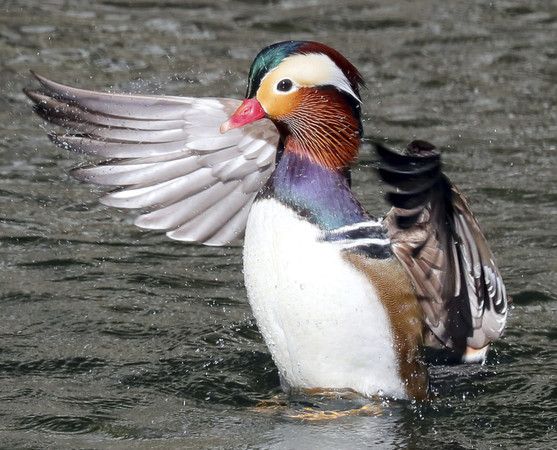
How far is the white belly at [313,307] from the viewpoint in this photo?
14.1ft

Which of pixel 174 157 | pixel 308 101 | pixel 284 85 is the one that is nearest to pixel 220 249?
pixel 174 157

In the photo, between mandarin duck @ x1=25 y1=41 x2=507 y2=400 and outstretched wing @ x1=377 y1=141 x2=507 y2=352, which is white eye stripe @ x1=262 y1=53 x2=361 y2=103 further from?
outstretched wing @ x1=377 y1=141 x2=507 y2=352

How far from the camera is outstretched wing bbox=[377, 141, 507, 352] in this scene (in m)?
3.99

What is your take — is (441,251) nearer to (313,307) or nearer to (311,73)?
(313,307)

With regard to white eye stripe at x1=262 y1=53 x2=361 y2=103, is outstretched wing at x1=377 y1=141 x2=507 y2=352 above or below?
below

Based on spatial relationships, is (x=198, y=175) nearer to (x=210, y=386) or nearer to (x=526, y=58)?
(x=210, y=386)

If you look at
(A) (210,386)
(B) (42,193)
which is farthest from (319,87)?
(B) (42,193)

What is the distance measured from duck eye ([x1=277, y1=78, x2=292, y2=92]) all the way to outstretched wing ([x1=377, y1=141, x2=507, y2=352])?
576 mm

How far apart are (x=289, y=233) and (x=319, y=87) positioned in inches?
24.9

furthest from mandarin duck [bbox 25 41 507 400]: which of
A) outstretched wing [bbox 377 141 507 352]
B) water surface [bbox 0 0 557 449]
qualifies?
water surface [bbox 0 0 557 449]

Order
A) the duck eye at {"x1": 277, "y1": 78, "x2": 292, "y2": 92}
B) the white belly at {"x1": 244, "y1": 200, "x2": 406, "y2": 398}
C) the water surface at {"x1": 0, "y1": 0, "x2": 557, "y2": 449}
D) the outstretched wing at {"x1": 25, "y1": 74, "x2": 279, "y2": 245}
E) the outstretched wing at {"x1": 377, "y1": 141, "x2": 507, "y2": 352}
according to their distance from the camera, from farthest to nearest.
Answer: the outstretched wing at {"x1": 25, "y1": 74, "x2": 279, "y2": 245}
the water surface at {"x1": 0, "y1": 0, "x2": 557, "y2": 449}
the duck eye at {"x1": 277, "y1": 78, "x2": 292, "y2": 92}
the white belly at {"x1": 244, "y1": 200, "x2": 406, "y2": 398}
the outstretched wing at {"x1": 377, "y1": 141, "x2": 507, "y2": 352}

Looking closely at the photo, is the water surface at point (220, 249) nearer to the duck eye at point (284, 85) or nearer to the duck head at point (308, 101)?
the duck head at point (308, 101)

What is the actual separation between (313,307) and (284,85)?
0.87 metres

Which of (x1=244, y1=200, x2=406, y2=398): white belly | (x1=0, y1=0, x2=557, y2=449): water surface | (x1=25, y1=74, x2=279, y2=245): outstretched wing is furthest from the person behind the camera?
(x1=25, y1=74, x2=279, y2=245): outstretched wing
